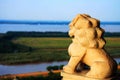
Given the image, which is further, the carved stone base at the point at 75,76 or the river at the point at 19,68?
the river at the point at 19,68

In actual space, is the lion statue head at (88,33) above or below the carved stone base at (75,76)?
above

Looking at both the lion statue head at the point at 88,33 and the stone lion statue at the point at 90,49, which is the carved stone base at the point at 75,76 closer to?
the stone lion statue at the point at 90,49

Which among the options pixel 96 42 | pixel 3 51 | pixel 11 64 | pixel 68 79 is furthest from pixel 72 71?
pixel 3 51

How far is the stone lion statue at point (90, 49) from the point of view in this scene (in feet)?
6.99

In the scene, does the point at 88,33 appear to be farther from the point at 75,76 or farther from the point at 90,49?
the point at 75,76

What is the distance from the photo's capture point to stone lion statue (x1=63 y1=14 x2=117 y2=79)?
2131mm

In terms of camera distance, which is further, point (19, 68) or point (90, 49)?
point (19, 68)

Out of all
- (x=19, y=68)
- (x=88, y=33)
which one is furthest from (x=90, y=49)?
(x=19, y=68)

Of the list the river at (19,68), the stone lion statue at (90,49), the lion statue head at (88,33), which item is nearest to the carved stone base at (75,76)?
the stone lion statue at (90,49)

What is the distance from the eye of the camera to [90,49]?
7.16 feet

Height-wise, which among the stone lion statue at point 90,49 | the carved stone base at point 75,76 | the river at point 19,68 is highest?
the stone lion statue at point 90,49

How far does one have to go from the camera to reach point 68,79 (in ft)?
7.10

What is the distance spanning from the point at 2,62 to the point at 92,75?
1422cm

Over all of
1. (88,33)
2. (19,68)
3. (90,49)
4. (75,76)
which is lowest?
(19,68)
